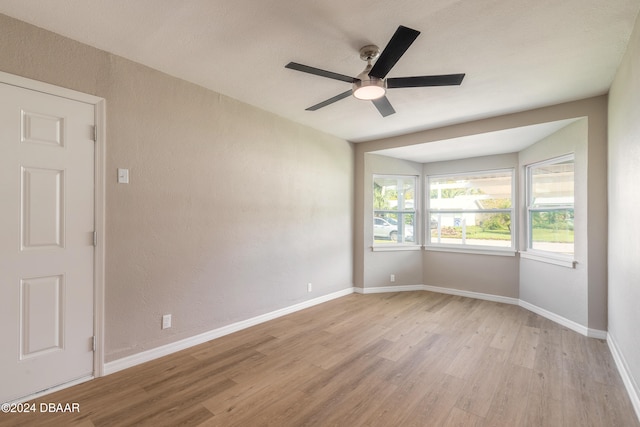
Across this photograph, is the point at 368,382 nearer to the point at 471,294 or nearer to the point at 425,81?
the point at 425,81

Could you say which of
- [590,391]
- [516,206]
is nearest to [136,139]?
[590,391]

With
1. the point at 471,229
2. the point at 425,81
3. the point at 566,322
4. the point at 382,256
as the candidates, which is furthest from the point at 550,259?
the point at 425,81

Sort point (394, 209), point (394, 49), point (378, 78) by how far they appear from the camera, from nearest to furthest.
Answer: point (394, 49) → point (378, 78) → point (394, 209)

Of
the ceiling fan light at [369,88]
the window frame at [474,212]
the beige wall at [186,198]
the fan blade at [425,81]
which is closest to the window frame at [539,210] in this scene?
the window frame at [474,212]

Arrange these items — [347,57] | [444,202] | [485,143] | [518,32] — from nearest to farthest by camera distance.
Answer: [518,32], [347,57], [485,143], [444,202]

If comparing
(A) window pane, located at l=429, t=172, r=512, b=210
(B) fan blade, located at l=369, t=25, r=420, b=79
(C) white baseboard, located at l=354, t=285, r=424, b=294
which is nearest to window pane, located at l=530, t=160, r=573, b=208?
(A) window pane, located at l=429, t=172, r=512, b=210

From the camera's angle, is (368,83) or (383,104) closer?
(368,83)

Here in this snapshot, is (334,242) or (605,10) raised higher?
(605,10)

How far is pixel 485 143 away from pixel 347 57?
279 cm

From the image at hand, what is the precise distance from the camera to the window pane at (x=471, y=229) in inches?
184

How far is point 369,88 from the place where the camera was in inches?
84.2

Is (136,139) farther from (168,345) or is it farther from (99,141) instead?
(168,345)

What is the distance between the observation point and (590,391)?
2.20m

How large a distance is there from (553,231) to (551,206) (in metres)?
0.34
